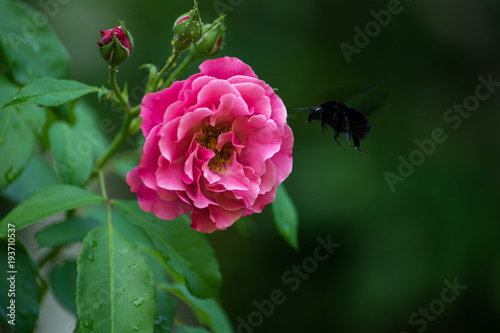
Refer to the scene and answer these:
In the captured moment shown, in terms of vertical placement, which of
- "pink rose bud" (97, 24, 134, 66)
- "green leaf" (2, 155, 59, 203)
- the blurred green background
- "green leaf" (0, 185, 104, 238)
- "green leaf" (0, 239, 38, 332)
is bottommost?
the blurred green background

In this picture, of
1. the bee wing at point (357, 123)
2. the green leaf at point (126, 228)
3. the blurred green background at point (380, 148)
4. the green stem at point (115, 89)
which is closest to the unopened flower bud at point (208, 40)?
the green stem at point (115, 89)

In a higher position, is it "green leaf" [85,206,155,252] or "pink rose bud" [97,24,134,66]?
"pink rose bud" [97,24,134,66]

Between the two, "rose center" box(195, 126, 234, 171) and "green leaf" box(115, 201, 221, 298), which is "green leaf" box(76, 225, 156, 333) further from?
"rose center" box(195, 126, 234, 171)

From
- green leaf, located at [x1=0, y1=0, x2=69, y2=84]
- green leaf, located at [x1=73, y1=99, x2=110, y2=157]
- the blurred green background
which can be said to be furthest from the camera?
the blurred green background

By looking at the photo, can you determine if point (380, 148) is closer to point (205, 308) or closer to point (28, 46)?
point (205, 308)

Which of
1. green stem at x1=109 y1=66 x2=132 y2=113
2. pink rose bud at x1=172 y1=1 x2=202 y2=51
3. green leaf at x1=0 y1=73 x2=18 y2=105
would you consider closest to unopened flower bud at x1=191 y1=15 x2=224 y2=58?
pink rose bud at x1=172 y1=1 x2=202 y2=51

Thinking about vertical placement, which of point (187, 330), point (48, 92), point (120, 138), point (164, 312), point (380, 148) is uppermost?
point (48, 92)

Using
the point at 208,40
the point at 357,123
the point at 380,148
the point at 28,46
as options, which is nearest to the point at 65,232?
the point at 28,46
